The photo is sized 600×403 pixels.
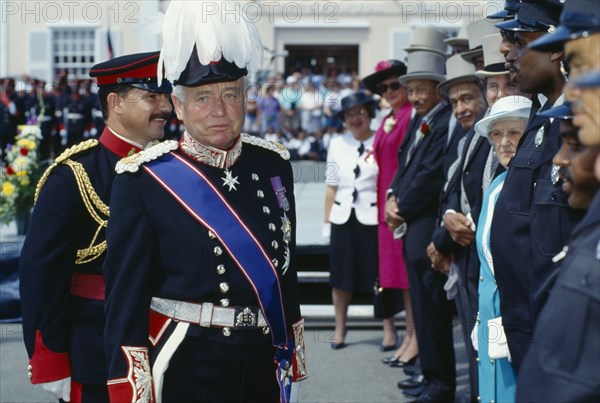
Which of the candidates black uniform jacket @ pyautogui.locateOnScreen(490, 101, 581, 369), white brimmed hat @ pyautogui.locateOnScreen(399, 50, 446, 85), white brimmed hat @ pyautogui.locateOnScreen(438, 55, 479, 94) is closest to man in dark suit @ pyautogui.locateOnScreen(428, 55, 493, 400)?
white brimmed hat @ pyautogui.locateOnScreen(438, 55, 479, 94)

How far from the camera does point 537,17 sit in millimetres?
3436

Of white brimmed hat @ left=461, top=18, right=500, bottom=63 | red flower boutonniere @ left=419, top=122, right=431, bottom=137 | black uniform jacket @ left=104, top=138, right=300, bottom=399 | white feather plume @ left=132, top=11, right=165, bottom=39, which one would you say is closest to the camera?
black uniform jacket @ left=104, top=138, right=300, bottom=399

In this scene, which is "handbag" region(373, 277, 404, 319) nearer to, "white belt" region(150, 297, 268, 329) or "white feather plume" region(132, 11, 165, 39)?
"white feather plume" region(132, 11, 165, 39)

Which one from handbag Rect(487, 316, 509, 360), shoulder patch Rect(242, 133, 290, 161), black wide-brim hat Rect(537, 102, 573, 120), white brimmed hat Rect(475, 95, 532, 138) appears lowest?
handbag Rect(487, 316, 509, 360)

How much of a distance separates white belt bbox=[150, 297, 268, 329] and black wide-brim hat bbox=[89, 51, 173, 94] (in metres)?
1.13

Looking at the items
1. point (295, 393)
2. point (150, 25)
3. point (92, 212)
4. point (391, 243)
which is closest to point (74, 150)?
point (92, 212)

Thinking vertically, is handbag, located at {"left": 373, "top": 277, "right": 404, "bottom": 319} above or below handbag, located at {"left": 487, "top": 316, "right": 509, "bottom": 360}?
below

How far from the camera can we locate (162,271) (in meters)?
2.99

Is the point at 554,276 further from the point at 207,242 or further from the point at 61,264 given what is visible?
the point at 61,264

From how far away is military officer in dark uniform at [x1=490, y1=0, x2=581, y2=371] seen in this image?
3080 millimetres

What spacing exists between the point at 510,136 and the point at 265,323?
161 centimetres

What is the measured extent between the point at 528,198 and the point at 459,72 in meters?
2.25

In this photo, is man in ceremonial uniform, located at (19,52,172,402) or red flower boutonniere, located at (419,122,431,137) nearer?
man in ceremonial uniform, located at (19,52,172,402)

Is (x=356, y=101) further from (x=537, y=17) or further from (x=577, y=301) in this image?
(x=577, y=301)
